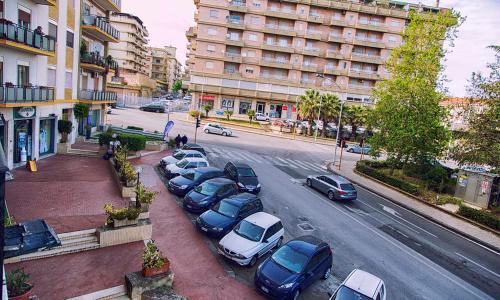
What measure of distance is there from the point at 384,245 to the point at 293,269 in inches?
303

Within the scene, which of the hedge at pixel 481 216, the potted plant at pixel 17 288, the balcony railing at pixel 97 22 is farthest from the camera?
the balcony railing at pixel 97 22

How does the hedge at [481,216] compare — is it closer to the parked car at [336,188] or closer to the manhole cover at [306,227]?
the parked car at [336,188]

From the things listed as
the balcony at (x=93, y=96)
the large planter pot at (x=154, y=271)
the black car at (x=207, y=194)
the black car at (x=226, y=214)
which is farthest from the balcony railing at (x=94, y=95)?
the large planter pot at (x=154, y=271)

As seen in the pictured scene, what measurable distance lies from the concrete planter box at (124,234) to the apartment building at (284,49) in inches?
2037

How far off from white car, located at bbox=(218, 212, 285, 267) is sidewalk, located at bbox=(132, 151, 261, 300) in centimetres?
74

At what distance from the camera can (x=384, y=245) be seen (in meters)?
17.2

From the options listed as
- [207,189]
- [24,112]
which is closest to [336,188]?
[207,189]

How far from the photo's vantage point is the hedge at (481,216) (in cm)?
2109

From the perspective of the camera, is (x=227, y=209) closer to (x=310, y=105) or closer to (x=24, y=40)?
(x=24, y=40)

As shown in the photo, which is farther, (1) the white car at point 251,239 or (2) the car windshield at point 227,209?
(2) the car windshield at point 227,209

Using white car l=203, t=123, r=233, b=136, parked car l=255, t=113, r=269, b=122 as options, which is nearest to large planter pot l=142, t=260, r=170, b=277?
white car l=203, t=123, r=233, b=136

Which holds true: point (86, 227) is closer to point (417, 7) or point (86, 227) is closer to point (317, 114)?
point (317, 114)

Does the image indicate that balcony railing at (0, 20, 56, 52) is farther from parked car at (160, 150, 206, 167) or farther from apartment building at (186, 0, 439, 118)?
apartment building at (186, 0, 439, 118)

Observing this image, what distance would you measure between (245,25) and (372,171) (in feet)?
142
